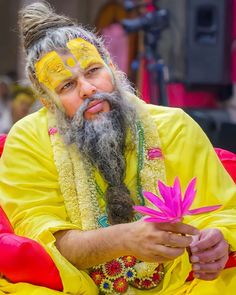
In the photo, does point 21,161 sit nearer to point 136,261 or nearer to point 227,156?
point 136,261

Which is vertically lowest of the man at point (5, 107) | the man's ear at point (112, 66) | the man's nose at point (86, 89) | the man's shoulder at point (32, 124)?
the man at point (5, 107)

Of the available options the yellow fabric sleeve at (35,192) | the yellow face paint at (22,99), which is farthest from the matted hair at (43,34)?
the yellow face paint at (22,99)

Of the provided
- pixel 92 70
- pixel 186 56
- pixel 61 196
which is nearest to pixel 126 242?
pixel 61 196

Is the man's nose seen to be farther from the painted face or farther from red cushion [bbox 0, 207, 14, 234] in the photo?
red cushion [bbox 0, 207, 14, 234]

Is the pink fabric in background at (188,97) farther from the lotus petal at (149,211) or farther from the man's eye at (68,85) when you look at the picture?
the lotus petal at (149,211)

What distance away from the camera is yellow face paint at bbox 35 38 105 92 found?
9.87ft

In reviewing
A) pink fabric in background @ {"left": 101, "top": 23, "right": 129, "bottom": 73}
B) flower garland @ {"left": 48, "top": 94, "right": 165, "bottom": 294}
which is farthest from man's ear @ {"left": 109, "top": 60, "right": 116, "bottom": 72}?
pink fabric in background @ {"left": 101, "top": 23, "right": 129, "bottom": 73}

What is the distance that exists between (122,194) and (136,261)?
247mm

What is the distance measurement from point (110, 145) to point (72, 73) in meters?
0.31

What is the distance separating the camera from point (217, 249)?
2.50 metres

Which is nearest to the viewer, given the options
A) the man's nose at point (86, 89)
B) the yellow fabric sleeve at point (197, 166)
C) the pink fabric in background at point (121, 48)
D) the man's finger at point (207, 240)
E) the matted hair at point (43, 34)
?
the man's finger at point (207, 240)

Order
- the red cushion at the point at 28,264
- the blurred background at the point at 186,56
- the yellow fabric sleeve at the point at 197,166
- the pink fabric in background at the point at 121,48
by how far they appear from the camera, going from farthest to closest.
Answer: the pink fabric in background at the point at 121,48 < the blurred background at the point at 186,56 < the yellow fabric sleeve at the point at 197,166 < the red cushion at the point at 28,264

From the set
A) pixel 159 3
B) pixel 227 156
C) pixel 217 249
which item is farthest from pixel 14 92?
pixel 217 249

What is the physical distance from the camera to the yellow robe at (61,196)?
2.72 meters
